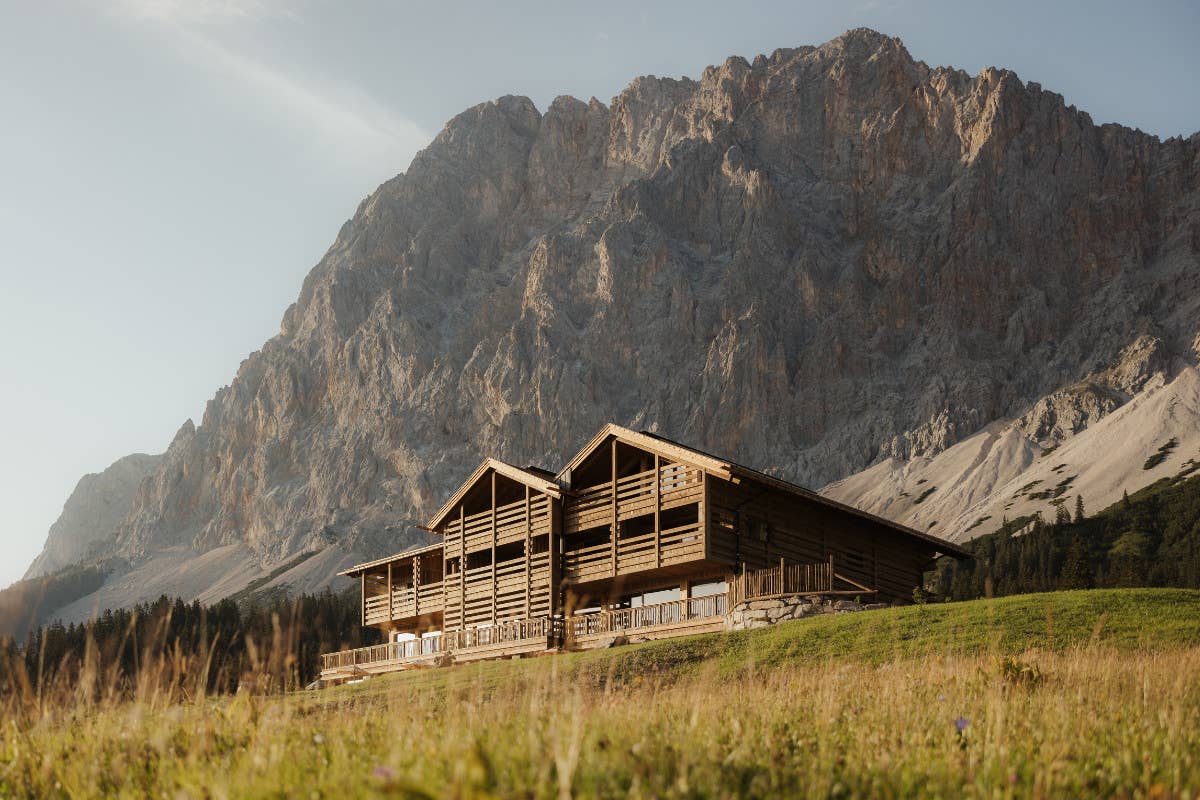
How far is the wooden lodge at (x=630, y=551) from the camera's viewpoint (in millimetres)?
34844

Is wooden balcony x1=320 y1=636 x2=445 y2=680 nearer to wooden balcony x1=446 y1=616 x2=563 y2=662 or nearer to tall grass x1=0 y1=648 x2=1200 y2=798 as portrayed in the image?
wooden balcony x1=446 y1=616 x2=563 y2=662

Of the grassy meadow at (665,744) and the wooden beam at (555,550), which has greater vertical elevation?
the wooden beam at (555,550)

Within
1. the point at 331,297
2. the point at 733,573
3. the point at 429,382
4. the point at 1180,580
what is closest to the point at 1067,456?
the point at 1180,580

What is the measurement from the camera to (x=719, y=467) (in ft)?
111

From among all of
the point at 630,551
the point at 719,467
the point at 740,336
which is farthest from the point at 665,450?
the point at 740,336

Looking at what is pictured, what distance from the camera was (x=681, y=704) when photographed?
35.2ft

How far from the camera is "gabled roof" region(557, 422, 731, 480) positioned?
34.1 metres

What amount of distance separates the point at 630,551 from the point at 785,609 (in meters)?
8.98

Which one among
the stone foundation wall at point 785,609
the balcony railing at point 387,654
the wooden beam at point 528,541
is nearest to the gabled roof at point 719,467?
the wooden beam at point 528,541

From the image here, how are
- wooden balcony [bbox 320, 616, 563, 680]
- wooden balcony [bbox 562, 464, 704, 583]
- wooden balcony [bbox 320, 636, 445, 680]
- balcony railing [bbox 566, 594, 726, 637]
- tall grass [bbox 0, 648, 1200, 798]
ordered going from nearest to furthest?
tall grass [bbox 0, 648, 1200, 798]
balcony railing [bbox 566, 594, 726, 637]
wooden balcony [bbox 562, 464, 704, 583]
wooden balcony [bbox 320, 616, 563, 680]
wooden balcony [bbox 320, 636, 445, 680]

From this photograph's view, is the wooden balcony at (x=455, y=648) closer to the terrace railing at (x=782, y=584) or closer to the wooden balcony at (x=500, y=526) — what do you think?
the wooden balcony at (x=500, y=526)

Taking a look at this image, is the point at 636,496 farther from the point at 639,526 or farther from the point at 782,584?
the point at 782,584

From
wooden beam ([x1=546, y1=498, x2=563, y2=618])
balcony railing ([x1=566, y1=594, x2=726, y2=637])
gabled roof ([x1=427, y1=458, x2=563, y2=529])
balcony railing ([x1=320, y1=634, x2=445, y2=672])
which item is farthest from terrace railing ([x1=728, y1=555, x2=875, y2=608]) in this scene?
balcony railing ([x1=320, y1=634, x2=445, y2=672])

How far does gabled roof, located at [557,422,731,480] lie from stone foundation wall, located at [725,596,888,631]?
15.3 ft
